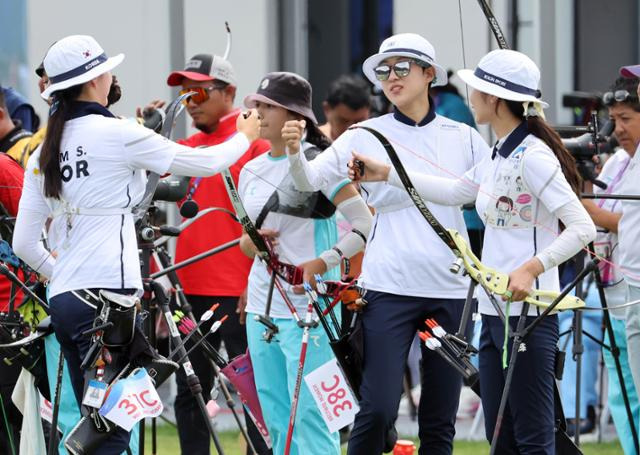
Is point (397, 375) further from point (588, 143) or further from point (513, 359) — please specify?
point (588, 143)

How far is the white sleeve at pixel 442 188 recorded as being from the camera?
4.93 meters

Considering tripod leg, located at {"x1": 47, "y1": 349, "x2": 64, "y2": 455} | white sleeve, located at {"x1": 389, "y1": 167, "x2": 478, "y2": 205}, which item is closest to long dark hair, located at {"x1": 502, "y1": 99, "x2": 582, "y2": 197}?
white sleeve, located at {"x1": 389, "y1": 167, "x2": 478, "y2": 205}

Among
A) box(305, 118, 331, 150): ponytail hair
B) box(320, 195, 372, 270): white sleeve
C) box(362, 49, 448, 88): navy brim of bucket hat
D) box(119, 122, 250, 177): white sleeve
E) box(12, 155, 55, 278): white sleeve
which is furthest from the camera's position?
box(305, 118, 331, 150): ponytail hair

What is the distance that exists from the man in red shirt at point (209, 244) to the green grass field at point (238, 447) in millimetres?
777

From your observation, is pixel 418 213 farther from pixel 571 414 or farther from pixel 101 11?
pixel 101 11

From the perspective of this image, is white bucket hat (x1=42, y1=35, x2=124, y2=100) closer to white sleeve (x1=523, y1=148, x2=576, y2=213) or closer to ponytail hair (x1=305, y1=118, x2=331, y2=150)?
ponytail hair (x1=305, y1=118, x2=331, y2=150)

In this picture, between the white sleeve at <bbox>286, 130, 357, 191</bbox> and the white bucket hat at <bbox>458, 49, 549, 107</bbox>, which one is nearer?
the white bucket hat at <bbox>458, 49, 549, 107</bbox>

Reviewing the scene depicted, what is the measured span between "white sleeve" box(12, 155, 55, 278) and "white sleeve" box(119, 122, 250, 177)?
367 mm

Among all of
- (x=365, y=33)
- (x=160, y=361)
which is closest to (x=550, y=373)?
(x=160, y=361)

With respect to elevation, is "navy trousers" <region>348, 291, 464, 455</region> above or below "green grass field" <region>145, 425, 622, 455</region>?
above

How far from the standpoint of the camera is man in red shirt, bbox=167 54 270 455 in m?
6.16

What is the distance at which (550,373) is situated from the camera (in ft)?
15.4

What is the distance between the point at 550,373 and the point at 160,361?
4.41 feet

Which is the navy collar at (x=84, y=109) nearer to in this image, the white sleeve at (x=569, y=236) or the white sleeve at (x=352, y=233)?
the white sleeve at (x=352, y=233)
